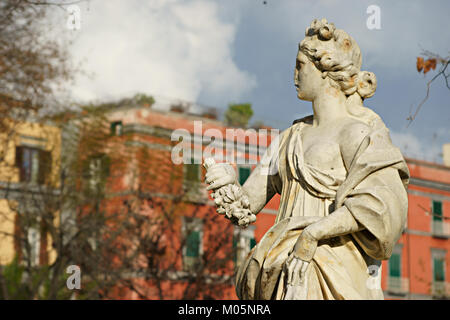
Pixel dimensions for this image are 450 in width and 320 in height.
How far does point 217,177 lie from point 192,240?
26685 mm

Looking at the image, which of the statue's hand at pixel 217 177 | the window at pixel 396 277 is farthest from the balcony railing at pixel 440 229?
the statue's hand at pixel 217 177

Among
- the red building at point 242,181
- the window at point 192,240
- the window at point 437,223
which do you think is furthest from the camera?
the window at point 437,223

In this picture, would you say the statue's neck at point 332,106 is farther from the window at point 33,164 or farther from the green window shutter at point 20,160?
the green window shutter at point 20,160

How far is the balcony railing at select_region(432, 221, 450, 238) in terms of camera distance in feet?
150

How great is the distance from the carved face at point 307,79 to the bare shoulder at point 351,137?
369 mm

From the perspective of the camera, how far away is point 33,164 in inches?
1377

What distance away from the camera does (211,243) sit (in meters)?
31.9

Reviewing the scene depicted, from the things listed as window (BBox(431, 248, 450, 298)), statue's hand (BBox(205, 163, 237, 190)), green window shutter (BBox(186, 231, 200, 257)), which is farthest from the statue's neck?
window (BBox(431, 248, 450, 298))

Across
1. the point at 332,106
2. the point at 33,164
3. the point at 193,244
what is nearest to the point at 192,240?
the point at 193,244

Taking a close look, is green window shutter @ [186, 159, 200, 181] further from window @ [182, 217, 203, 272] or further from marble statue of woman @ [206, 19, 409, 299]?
marble statue of woman @ [206, 19, 409, 299]

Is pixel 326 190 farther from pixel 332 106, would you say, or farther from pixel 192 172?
pixel 192 172

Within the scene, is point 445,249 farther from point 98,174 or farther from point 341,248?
point 341,248

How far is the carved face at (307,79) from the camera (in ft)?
19.7

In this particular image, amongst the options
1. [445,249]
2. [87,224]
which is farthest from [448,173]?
[87,224]
